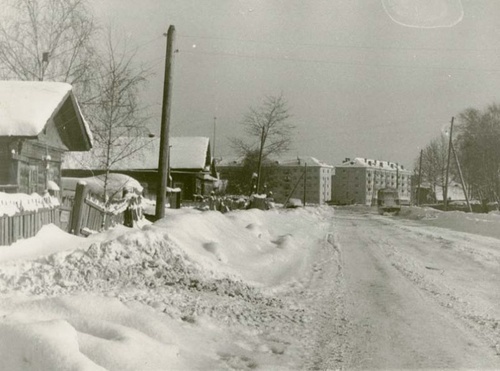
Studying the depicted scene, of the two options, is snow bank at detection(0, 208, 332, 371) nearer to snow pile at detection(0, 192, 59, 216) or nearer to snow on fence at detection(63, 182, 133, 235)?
snow pile at detection(0, 192, 59, 216)

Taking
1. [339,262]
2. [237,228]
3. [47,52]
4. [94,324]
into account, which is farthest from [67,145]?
[94,324]

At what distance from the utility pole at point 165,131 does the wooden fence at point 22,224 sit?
16.1 feet

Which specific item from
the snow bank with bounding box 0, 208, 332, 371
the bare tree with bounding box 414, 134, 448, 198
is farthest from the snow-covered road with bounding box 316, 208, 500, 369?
the bare tree with bounding box 414, 134, 448, 198

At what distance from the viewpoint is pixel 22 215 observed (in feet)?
27.2

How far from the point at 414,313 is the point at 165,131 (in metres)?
9.21

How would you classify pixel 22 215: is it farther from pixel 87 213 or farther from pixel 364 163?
pixel 364 163

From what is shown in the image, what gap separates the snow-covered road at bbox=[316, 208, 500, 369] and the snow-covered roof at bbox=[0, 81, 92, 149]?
8.63m

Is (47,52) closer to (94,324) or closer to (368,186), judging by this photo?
(94,324)

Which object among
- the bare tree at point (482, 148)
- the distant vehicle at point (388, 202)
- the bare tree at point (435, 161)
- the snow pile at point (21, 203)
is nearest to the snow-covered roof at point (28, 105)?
the snow pile at point (21, 203)

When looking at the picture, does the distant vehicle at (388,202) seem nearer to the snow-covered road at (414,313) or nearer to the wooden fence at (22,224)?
the snow-covered road at (414,313)

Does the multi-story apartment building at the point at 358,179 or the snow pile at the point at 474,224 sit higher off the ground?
the multi-story apartment building at the point at 358,179

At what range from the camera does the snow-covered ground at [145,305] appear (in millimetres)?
4090

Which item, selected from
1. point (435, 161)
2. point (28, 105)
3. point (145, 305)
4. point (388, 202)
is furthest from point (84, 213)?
point (435, 161)

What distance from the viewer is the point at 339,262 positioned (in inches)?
499
